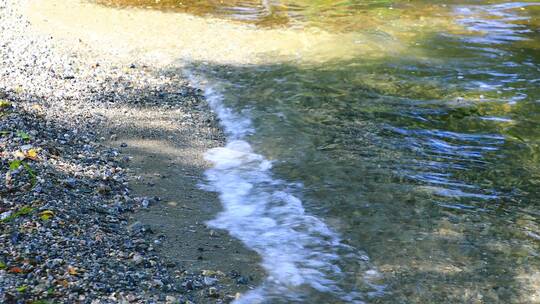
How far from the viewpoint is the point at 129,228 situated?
4977 mm

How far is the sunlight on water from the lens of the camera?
480 cm

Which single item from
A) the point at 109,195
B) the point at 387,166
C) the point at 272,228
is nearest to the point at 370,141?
the point at 387,166

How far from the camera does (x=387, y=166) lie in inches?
260

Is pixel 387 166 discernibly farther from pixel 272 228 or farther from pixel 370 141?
pixel 272 228

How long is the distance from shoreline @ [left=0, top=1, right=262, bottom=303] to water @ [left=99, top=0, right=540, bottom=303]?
1.07 ft

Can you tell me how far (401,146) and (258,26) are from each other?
6958 millimetres

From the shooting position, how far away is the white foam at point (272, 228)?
14.9 ft

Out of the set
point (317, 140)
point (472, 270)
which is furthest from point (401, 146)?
point (472, 270)

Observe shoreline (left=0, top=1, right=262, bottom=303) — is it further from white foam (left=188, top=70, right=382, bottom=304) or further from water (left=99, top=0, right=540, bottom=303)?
water (left=99, top=0, right=540, bottom=303)

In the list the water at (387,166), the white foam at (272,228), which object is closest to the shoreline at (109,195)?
the white foam at (272,228)

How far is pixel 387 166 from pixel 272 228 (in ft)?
5.80

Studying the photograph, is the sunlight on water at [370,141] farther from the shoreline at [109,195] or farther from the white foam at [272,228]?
the shoreline at [109,195]

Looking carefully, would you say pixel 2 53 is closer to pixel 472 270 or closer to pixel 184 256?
pixel 184 256

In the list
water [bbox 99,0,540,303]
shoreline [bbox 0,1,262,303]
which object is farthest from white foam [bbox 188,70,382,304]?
shoreline [bbox 0,1,262,303]
